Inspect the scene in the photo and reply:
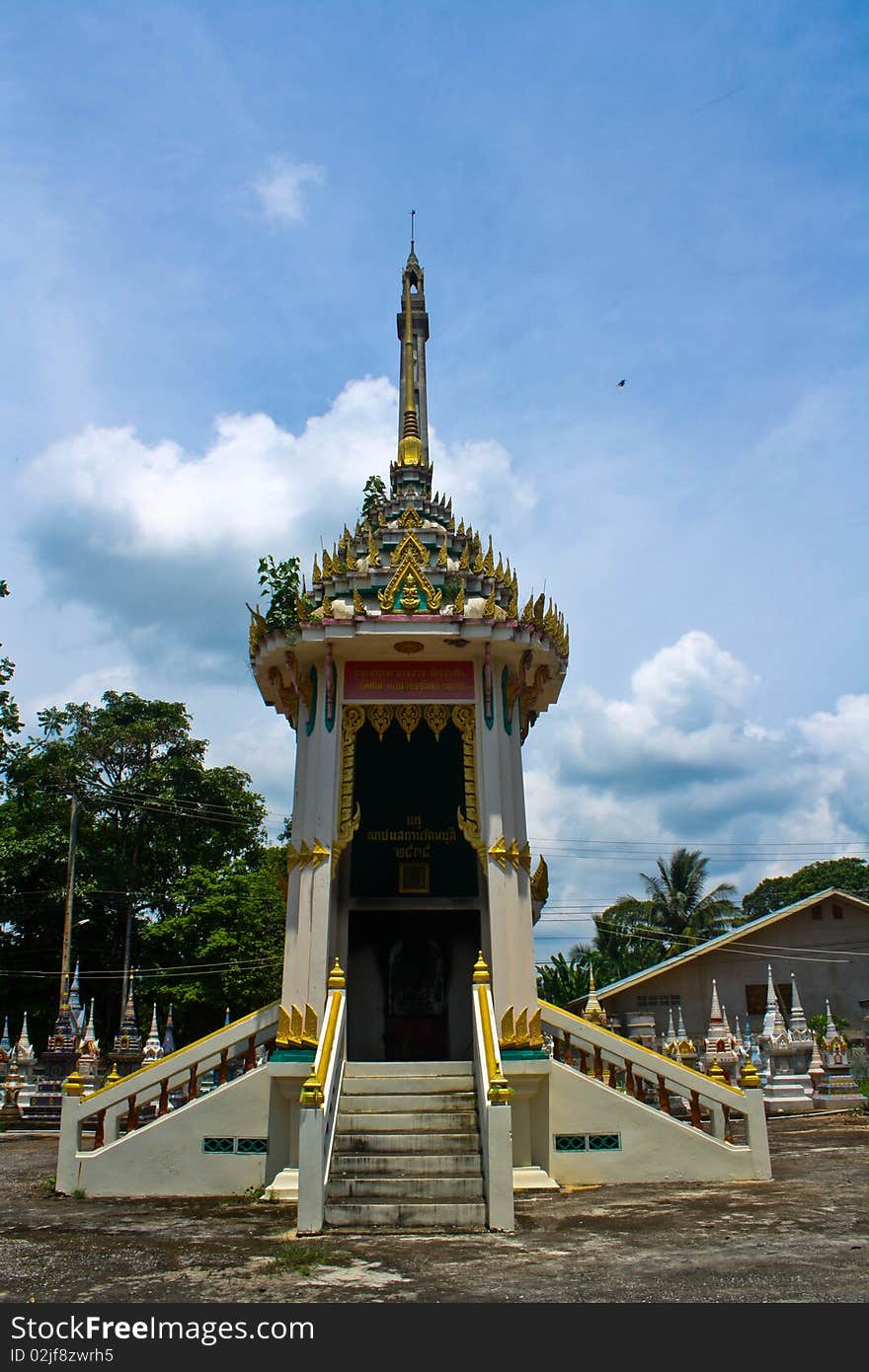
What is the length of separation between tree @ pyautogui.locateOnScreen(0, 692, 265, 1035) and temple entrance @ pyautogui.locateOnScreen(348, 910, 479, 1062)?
85.4 ft

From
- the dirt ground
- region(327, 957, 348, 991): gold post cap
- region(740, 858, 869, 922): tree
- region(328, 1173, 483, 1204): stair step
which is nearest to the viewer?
the dirt ground

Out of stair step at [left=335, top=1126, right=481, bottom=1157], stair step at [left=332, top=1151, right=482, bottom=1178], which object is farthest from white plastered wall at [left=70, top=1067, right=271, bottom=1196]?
stair step at [left=332, top=1151, right=482, bottom=1178]

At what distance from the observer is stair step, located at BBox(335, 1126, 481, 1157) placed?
888 centimetres

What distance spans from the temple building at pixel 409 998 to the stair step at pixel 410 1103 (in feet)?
0.08

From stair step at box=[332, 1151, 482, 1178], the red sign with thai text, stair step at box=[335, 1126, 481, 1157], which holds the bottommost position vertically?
stair step at box=[332, 1151, 482, 1178]

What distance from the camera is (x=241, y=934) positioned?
36031mm

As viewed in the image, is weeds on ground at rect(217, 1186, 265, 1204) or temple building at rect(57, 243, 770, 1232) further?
weeds on ground at rect(217, 1186, 265, 1204)

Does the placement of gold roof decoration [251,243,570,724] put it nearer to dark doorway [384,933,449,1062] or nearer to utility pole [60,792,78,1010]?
dark doorway [384,933,449,1062]

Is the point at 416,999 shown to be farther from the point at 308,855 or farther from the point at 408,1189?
the point at 408,1189

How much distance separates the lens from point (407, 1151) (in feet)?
29.2

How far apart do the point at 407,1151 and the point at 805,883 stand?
170 ft

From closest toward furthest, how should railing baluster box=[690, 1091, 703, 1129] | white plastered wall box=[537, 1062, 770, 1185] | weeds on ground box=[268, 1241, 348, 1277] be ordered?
1. weeds on ground box=[268, 1241, 348, 1277]
2. white plastered wall box=[537, 1062, 770, 1185]
3. railing baluster box=[690, 1091, 703, 1129]

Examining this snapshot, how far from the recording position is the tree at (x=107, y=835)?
37.6m
